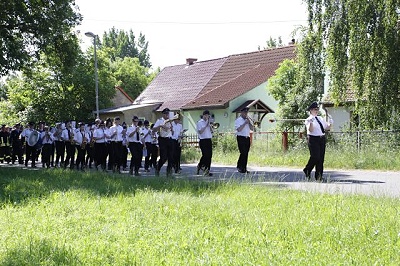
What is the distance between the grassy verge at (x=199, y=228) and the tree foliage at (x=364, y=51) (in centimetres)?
1054

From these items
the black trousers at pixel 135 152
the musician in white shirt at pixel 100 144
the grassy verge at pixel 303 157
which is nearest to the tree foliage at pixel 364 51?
the grassy verge at pixel 303 157

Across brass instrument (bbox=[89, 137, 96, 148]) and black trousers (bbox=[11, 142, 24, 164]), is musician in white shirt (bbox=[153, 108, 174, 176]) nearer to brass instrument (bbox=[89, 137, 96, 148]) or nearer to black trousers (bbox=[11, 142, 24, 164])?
brass instrument (bbox=[89, 137, 96, 148])

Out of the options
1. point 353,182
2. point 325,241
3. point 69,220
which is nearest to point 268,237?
point 325,241

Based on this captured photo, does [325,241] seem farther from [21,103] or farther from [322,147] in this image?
[21,103]

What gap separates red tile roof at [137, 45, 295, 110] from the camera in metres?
43.2

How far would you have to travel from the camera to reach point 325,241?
688 centimetres

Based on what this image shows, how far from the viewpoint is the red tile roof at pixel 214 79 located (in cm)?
4319

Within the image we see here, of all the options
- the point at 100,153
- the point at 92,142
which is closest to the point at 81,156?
the point at 92,142

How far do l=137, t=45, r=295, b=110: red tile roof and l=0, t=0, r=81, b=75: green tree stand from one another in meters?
14.9

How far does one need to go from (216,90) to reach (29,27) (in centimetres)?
1983

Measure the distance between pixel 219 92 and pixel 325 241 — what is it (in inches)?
1475

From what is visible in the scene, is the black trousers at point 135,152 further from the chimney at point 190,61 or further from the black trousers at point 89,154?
the chimney at point 190,61

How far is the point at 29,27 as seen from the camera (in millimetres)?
27391

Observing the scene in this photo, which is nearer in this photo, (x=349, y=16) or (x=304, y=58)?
(x=349, y=16)
